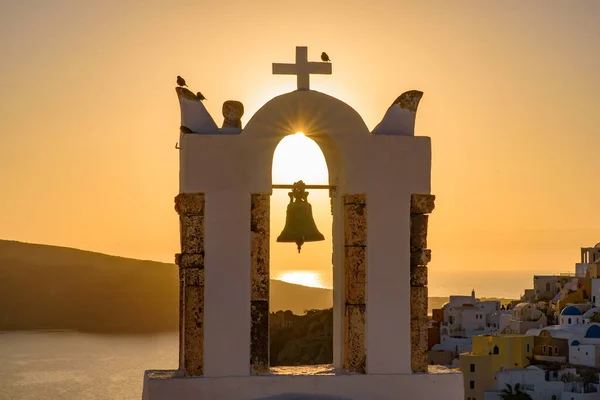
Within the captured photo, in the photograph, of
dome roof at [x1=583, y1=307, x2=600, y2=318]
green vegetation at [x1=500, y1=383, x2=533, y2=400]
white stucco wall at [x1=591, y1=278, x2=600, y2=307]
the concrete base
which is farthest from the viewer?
white stucco wall at [x1=591, y1=278, x2=600, y2=307]

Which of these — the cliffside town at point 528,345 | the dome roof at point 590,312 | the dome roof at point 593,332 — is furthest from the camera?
the dome roof at point 590,312

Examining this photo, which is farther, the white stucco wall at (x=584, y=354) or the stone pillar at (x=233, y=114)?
the white stucco wall at (x=584, y=354)

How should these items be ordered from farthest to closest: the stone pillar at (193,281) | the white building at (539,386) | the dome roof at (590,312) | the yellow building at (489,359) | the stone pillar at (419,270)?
1. the dome roof at (590,312)
2. the yellow building at (489,359)
3. the white building at (539,386)
4. the stone pillar at (419,270)
5. the stone pillar at (193,281)

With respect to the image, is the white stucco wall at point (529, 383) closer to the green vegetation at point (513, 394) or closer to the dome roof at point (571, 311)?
the green vegetation at point (513, 394)

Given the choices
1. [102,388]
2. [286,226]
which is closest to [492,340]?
[102,388]

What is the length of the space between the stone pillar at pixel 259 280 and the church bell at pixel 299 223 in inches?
21.5

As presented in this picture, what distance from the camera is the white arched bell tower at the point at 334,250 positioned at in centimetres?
596

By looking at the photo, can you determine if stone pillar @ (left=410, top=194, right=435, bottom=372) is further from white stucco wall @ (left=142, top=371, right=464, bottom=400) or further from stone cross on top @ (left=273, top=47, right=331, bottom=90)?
stone cross on top @ (left=273, top=47, right=331, bottom=90)

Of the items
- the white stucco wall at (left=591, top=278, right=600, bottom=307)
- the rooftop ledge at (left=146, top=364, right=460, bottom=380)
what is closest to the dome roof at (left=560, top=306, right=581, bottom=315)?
the white stucco wall at (left=591, top=278, right=600, bottom=307)

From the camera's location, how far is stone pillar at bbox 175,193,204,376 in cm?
596

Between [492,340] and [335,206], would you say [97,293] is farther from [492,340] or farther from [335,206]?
[335,206]

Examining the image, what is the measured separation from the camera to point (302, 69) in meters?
6.20

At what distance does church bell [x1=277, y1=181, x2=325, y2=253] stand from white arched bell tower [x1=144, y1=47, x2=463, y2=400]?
0.26 m

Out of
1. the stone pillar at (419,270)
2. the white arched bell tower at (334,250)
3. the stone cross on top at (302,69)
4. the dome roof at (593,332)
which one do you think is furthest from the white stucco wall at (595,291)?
the stone cross on top at (302,69)
